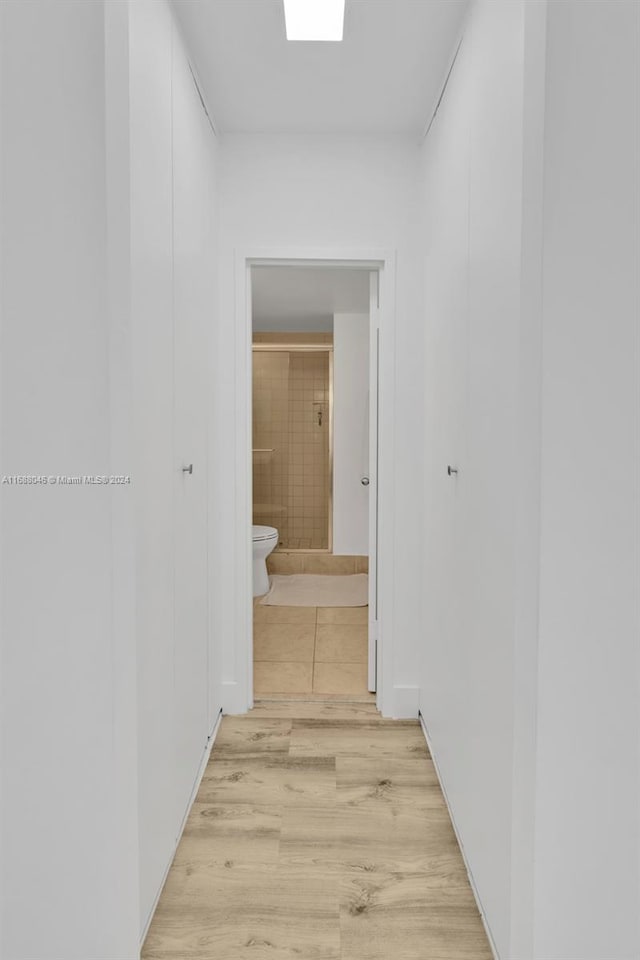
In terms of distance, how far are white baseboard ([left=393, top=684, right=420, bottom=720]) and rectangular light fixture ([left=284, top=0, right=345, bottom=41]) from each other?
7.85ft

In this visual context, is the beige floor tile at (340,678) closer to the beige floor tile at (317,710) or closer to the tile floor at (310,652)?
the tile floor at (310,652)

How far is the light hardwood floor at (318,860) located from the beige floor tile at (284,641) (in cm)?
85

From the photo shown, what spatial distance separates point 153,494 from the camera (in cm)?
159

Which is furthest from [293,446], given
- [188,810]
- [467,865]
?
[467,865]

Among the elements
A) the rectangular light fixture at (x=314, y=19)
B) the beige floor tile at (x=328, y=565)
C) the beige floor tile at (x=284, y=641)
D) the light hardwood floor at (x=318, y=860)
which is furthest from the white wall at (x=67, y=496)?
the beige floor tile at (x=328, y=565)

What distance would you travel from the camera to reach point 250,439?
273 centimetres

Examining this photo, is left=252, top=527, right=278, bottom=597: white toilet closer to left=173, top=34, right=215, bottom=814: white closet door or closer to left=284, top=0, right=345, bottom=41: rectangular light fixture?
left=173, top=34, right=215, bottom=814: white closet door

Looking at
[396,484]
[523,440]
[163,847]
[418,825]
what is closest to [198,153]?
[396,484]

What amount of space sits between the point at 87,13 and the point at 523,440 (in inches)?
38.6

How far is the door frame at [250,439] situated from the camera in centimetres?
266

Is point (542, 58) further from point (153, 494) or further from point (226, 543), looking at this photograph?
point (226, 543)

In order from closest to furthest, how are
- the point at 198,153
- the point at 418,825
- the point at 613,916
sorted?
the point at 613,916
the point at 418,825
the point at 198,153

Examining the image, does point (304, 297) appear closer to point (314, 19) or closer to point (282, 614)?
point (282, 614)

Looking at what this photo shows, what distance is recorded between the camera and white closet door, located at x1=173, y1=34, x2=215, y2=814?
1.87 metres
